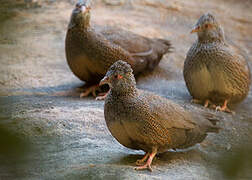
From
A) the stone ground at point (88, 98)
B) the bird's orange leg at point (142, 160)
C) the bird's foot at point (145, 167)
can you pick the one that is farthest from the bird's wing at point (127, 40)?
the bird's foot at point (145, 167)

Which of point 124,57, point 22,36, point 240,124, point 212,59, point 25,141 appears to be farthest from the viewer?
point 22,36

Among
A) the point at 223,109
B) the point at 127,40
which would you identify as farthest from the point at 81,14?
the point at 223,109

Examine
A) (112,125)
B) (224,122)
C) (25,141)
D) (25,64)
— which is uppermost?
(25,141)

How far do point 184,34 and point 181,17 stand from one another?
84 cm

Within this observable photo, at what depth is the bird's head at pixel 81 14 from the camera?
254 inches

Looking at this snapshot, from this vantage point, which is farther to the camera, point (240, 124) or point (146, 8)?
point (146, 8)

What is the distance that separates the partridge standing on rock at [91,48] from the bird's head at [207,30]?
118 cm

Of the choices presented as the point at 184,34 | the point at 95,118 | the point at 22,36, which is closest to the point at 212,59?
the point at 95,118

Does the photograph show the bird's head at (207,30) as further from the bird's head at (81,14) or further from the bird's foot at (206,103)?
the bird's head at (81,14)

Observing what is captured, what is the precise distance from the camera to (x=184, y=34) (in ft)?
29.7

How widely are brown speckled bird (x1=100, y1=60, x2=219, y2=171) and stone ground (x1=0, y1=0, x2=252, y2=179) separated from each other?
0.21m

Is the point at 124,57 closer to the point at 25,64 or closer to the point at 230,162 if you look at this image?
the point at 25,64

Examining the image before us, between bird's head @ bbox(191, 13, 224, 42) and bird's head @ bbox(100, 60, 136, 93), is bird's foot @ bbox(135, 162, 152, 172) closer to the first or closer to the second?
bird's head @ bbox(100, 60, 136, 93)

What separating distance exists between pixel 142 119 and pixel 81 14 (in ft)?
9.86
